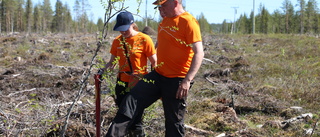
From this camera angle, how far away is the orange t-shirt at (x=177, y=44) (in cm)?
276

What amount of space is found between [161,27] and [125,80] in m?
0.96

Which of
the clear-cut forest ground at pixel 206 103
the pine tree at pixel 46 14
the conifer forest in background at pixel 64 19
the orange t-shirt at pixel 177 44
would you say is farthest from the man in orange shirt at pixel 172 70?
the pine tree at pixel 46 14

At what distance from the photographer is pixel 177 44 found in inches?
113

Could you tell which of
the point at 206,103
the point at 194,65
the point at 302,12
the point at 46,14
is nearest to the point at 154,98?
the point at 194,65

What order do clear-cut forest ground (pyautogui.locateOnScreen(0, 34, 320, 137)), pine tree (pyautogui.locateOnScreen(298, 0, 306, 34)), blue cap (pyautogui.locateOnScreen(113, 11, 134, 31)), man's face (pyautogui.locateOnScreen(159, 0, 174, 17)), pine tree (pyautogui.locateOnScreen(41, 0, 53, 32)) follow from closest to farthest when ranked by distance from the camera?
man's face (pyautogui.locateOnScreen(159, 0, 174, 17)) < blue cap (pyautogui.locateOnScreen(113, 11, 134, 31)) < clear-cut forest ground (pyautogui.locateOnScreen(0, 34, 320, 137)) < pine tree (pyautogui.locateOnScreen(298, 0, 306, 34)) < pine tree (pyautogui.locateOnScreen(41, 0, 53, 32))

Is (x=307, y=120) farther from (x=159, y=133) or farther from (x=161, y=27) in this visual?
(x=161, y=27)

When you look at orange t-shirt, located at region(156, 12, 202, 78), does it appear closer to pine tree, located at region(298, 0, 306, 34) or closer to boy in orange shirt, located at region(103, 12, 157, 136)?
boy in orange shirt, located at region(103, 12, 157, 136)

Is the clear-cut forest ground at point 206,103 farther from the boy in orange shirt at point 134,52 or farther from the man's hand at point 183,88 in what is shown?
the man's hand at point 183,88

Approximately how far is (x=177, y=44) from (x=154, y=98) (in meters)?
0.59

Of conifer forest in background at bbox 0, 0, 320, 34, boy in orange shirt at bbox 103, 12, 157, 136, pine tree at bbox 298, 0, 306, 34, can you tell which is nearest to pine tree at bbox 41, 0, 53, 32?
conifer forest in background at bbox 0, 0, 320, 34

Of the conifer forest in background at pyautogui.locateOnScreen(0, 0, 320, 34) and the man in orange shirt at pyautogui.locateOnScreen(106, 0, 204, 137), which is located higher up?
the conifer forest in background at pyautogui.locateOnScreen(0, 0, 320, 34)

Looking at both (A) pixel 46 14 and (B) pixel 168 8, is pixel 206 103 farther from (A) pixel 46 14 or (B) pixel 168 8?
(A) pixel 46 14

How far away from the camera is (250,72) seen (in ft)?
29.6

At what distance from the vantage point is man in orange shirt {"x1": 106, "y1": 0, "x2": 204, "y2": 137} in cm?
273
